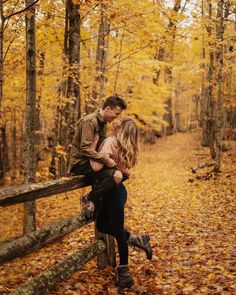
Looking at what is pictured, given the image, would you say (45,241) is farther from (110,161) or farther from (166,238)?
(166,238)

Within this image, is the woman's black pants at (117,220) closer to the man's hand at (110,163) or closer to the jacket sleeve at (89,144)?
the man's hand at (110,163)

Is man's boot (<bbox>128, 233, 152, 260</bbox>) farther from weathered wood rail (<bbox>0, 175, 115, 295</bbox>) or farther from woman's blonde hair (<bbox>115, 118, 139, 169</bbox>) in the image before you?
woman's blonde hair (<bbox>115, 118, 139, 169</bbox>)

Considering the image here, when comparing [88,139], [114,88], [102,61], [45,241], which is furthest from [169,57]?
[45,241]

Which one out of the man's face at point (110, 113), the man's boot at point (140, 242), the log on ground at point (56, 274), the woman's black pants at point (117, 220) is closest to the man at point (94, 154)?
the man's face at point (110, 113)

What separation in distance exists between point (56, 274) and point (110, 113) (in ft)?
7.83

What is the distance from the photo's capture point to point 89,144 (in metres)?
5.07

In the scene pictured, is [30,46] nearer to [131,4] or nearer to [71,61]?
[71,61]

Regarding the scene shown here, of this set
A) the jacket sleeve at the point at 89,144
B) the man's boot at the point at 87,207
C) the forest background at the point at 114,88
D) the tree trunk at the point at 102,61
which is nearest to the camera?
the jacket sleeve at the point at 89,144

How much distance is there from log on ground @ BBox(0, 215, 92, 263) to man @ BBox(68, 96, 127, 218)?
0.34 meters

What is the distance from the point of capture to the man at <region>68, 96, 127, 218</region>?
5039 millimetres

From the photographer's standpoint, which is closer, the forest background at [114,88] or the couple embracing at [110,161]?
the couple embracing at [110,161]

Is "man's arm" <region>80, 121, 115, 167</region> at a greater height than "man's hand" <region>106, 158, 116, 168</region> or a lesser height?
greater

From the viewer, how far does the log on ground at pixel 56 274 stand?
3918mm

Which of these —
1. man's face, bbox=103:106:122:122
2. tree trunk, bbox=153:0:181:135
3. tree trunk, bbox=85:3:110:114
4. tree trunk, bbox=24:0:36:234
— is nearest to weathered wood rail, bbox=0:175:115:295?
man's face, bbox=103:106:122:122
